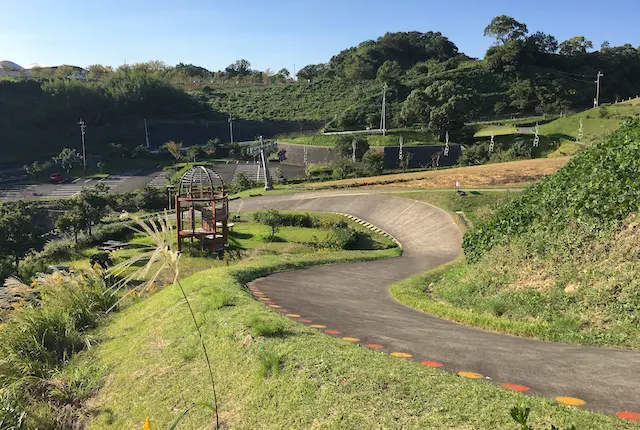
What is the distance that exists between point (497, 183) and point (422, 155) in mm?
25459

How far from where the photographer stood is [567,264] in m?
8.43

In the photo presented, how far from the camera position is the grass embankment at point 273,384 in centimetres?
399

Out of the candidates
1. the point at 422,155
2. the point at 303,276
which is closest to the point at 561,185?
the point at 303,276

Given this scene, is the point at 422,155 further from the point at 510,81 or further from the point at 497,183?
the point at 510,81

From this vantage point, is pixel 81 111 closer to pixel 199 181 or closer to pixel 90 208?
pixel 90 208

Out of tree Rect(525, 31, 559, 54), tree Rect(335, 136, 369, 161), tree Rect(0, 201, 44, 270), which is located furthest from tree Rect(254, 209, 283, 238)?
tree Rect(525, 31, 559, 54)

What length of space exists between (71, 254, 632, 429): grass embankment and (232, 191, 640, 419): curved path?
69 centimetres

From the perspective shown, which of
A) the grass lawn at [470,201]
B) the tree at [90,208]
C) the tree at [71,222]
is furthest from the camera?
the tree at [90,208]

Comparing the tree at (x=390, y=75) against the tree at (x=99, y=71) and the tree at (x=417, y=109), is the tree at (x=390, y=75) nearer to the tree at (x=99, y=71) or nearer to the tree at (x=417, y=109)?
the tree at (x=417, y=109)

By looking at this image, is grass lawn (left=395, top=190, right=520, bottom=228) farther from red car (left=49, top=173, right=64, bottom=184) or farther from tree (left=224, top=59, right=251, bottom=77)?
tree (left=224, top=59, right=251, bottom=77)

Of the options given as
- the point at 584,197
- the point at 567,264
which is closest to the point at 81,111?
the point at 584,197

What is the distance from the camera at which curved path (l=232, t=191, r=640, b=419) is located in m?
4.71

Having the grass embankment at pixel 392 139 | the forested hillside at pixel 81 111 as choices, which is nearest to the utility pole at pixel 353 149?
the grass embankment at pixel 392 139

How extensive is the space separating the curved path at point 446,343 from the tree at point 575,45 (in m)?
100
